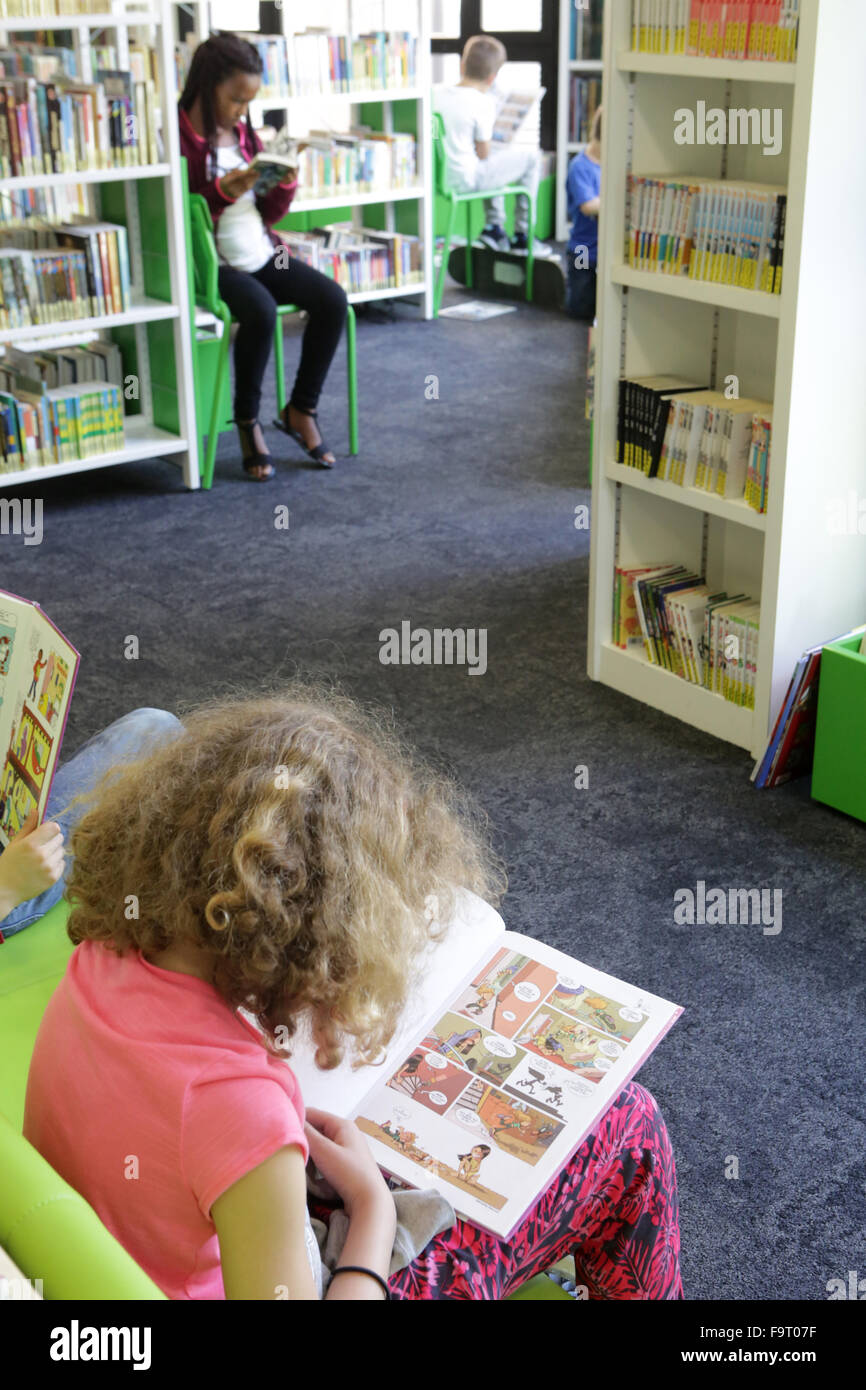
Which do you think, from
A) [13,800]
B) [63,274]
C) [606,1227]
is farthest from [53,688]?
[63,274]

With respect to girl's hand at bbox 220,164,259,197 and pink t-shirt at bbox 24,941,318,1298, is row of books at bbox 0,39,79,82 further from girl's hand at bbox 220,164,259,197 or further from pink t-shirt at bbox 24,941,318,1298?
pink t-shirt at bbox 24,941,318,1298

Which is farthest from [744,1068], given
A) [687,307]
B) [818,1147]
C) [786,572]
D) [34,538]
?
[34,538]

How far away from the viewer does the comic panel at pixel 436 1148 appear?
1.33m

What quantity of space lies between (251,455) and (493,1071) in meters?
3.77

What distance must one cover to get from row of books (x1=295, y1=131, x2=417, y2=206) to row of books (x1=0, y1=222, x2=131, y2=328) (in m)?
2.24

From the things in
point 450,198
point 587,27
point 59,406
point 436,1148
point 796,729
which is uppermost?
point 587,27

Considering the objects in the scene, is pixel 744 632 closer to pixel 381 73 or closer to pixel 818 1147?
pixel 818 1147

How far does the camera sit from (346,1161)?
1.25m

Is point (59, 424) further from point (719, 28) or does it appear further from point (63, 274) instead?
point (719, 28)

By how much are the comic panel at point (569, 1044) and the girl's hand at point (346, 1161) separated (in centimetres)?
24

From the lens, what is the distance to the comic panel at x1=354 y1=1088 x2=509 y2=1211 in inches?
52.3

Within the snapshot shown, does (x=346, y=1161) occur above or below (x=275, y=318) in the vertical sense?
below

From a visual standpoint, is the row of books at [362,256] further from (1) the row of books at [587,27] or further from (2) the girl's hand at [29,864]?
(2) the girl's hand at [29,864]
